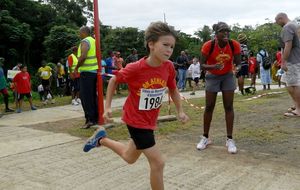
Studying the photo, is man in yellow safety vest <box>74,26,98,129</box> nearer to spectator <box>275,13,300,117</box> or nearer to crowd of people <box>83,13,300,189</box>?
crowd of people <box>83,13,300,189</box>

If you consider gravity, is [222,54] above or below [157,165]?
above

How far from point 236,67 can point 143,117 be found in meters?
2.65

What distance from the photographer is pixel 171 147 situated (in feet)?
20.6

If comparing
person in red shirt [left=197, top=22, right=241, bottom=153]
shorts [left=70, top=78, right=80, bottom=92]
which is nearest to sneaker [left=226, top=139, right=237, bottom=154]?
person in red shirt [left=197, top=22, right=241, bottom=153]

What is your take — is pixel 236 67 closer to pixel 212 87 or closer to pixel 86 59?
pixel 212 87

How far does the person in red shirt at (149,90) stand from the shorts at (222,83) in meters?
2.13

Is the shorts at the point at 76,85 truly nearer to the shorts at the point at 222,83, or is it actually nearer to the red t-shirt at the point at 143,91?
the shorts at the point at 222,83

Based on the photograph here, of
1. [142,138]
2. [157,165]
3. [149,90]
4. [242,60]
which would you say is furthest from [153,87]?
[242,60]

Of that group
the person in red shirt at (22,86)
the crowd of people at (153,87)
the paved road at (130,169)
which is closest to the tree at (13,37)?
the person in red shirt at (22,86)

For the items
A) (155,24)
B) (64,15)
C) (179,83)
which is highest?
(64,15)

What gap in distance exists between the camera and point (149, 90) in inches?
154

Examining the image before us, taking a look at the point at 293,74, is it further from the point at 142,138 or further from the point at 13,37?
the point at 13,37

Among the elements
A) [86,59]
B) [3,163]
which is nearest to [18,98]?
[86,59]

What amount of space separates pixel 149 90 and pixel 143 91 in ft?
0.19
